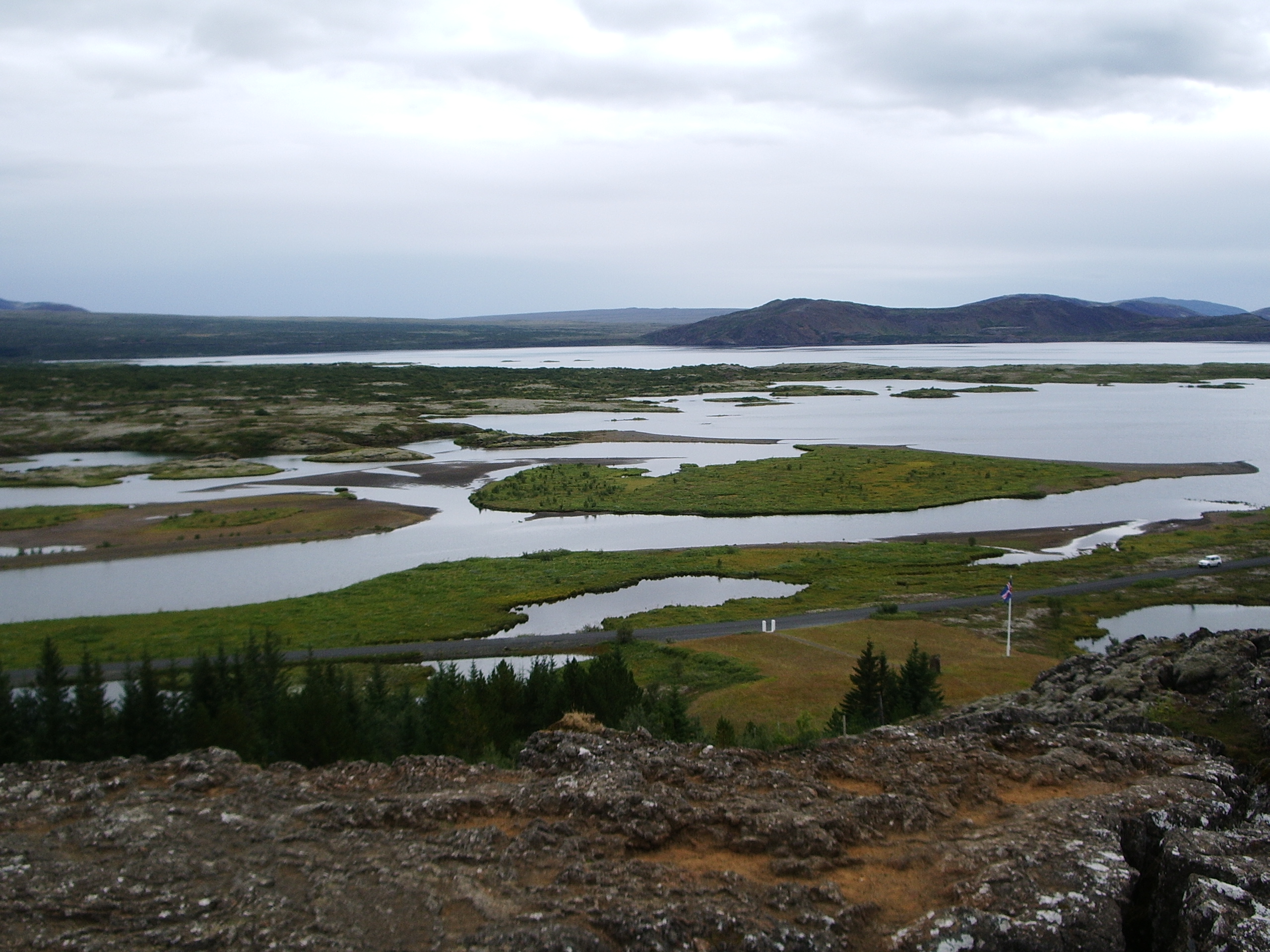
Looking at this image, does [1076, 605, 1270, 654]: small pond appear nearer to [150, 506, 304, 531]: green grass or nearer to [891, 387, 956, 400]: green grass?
[150, 506, 304, 531]: green grass

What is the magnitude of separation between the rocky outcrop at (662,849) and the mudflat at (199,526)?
46168 millimetres

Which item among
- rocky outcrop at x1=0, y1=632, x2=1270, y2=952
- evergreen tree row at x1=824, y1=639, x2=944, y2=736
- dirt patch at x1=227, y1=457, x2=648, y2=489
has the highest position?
rocky outcrop at x1=0, y1=632, x2=1270, y2=952

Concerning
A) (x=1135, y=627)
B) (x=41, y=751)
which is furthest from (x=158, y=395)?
(x=1135, y=627)

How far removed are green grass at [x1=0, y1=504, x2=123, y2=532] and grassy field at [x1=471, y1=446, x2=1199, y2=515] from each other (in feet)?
90.9

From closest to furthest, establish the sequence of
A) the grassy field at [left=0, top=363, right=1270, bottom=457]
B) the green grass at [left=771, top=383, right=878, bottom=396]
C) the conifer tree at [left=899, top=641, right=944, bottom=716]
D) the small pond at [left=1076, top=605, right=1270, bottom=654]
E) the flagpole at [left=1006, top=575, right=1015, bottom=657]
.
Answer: the conifer tree at [left=899, top=641, right=944, bottom=716], the flagpole at [left=1006, top=575, right=1015, bottom=657], the small pond at [left=1076, top=605, right=1270, bottom=654], the grassy field at [left=0, top=363, right=1270, bottom=457], the green grass at [left=771, top=383, right=878, bottom=396]

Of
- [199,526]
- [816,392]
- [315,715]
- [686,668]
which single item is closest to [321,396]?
[199,526]

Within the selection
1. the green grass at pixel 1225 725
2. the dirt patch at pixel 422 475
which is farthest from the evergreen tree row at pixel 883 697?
the dirt patch at pixel 422 475

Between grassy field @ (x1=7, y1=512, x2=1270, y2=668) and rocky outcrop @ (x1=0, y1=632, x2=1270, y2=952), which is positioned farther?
grassy field @ (x1=7, y1=512, x2=1270, y2=668)

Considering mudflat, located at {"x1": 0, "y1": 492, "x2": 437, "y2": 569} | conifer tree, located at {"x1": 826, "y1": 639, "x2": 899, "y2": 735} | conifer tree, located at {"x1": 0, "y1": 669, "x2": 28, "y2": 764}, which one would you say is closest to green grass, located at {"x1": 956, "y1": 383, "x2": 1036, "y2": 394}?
mudflat, located at {"x1": 0, "y1": 492, "x2": 437, "y2": 569}

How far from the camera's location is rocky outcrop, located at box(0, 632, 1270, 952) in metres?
8.59

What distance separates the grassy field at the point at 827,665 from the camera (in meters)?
28.9

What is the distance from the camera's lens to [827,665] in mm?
33281

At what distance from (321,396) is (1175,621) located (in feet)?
416

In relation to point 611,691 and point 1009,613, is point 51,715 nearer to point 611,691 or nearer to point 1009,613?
point 611,691
